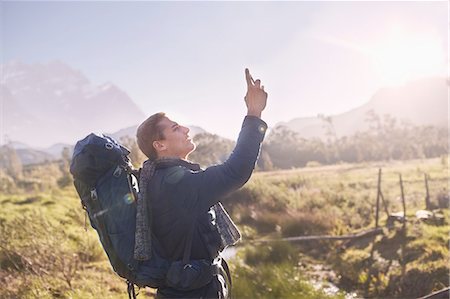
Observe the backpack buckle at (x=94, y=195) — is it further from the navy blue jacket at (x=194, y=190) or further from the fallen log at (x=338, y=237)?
the fallen log at (x=338, y=237)

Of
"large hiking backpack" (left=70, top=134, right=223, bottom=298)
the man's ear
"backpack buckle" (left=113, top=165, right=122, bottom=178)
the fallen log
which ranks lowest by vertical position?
the fallen log

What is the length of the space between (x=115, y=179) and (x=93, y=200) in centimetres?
15

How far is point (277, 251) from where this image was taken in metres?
10.1

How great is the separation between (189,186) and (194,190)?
31 mm

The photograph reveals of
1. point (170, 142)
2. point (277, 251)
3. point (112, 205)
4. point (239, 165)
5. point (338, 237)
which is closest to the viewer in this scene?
point (239, 165)

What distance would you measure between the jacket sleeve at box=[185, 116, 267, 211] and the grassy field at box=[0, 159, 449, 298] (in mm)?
3709

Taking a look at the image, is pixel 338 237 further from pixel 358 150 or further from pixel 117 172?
pixel 358 150

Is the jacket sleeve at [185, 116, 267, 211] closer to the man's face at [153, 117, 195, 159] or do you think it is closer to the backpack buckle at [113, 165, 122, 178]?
the man's face at [153, 117, 195, 159]

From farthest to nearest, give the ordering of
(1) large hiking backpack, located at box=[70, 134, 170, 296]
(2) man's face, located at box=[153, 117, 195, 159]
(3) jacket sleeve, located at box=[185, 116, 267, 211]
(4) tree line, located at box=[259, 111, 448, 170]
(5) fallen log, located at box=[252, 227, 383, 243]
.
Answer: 1. (4) tree line, located at box=[259, 111, 448, 170]
2. (5) fallen log, located at box=[252, 227, 383, 243]
3. (2) man's face, located at box=[153, 117, 195, 159]
4. (1) large hiking backpack, located at box=[70, 134, 170, 296]
5. (3) jacket sleeve, located at box=[185, 116, 267, 211]

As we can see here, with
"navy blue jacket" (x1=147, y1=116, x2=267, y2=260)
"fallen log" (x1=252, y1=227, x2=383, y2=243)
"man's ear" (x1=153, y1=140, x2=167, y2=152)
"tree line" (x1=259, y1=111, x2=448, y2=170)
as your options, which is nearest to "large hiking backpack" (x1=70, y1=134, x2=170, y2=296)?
"navy blue jacket" (x1=147, y1=116, x2=267, y2=260)

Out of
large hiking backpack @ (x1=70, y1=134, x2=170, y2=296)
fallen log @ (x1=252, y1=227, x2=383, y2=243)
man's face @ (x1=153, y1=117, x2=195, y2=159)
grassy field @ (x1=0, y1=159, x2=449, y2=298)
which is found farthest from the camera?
fallen log @ (x1=252, y1=227, x2=383, y2=243)

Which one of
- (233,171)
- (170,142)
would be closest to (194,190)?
(233,171)

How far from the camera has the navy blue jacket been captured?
208 cm

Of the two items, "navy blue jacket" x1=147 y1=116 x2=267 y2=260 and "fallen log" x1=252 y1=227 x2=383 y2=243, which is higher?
"navy blue jacket" x1=147 y1=116 x2=267 y2=260
